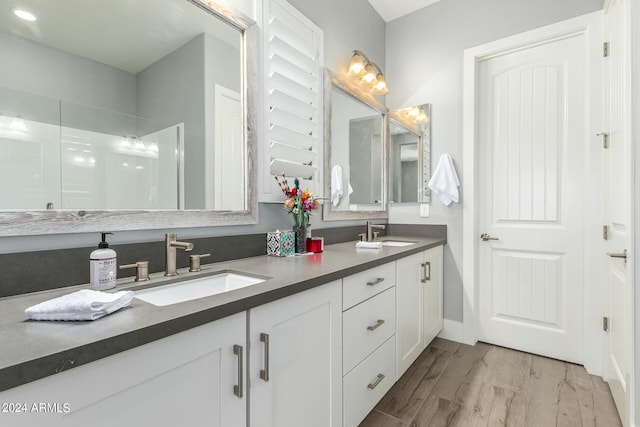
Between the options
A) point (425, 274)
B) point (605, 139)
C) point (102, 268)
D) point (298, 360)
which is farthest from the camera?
point (425, 274)

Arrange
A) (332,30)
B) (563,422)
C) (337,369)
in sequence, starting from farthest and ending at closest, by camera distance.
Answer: (332,30) → (563,422) → (337,369)

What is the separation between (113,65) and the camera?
1.17 meters

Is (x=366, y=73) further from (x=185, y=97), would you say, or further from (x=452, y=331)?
(x=452, y=331)

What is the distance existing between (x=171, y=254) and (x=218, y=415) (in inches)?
24.2

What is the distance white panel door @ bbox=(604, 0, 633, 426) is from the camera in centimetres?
147

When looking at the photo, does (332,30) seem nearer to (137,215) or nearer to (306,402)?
(137,215)

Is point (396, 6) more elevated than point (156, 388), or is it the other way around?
point (396, 6)

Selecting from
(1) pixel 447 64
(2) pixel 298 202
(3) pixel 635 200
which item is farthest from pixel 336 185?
(3) pixel 635 200

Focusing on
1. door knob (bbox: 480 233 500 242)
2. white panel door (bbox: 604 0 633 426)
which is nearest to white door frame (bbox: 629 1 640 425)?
white panel door (bbox: 604 0 633 426)

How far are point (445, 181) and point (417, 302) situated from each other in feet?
3.43

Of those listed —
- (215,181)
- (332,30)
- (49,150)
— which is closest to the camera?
(49,150)

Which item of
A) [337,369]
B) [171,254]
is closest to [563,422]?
[337,369]

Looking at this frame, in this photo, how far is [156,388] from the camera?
710 millimetres

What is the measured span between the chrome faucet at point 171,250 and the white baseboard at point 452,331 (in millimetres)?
2271
